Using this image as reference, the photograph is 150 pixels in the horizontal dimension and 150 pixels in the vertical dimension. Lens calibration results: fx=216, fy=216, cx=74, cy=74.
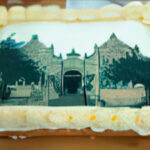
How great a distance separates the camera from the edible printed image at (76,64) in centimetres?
78

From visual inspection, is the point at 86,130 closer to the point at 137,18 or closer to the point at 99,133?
the point at 99,133

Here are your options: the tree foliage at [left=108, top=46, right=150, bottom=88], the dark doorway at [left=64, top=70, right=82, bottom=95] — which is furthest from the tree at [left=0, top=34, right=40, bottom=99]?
the tree foliage at [left=108, top=46, right=150, bottom=88]

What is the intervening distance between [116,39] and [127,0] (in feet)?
1.64

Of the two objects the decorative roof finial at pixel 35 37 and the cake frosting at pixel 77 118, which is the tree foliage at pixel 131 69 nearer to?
the cake frosting at pixel 77 118

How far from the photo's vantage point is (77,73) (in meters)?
0.81

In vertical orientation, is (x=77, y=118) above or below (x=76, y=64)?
below

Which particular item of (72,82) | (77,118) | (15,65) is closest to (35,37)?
(15,65)

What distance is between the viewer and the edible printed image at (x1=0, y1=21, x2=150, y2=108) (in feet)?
2.55

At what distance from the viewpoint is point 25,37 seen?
902 millimetres

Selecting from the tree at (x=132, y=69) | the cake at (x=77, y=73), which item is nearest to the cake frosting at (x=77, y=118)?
the cake at (x=77, y=73)

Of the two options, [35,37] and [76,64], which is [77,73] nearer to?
[76,64]

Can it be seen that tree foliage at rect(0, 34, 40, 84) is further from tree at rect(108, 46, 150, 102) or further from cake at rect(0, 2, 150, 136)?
tree at rect(108, 46, 150, 102)

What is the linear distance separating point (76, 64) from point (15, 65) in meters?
0.24

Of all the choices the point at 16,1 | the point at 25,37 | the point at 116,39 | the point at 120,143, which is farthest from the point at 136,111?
the point at 16,1
